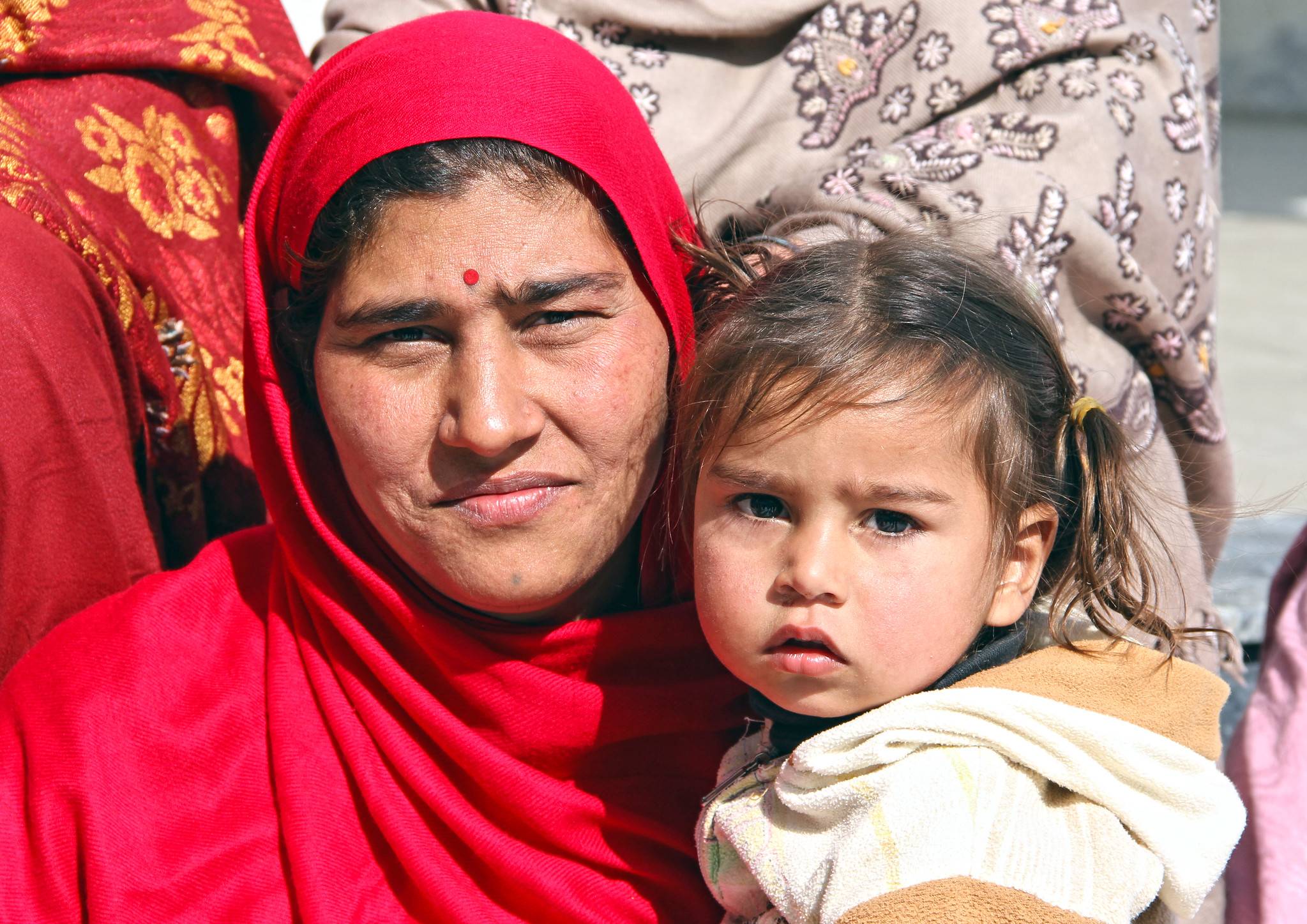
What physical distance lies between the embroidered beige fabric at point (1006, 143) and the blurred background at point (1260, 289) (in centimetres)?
31

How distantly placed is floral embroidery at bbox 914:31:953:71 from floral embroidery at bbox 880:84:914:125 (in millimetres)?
53

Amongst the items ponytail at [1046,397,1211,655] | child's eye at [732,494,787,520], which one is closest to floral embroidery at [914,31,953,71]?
ponytail at [1046,397,1211,655]

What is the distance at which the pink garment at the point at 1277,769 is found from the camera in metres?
2.17

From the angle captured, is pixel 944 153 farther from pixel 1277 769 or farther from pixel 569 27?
pixel 1277 769

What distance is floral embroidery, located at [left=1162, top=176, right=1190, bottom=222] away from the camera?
8.61 ft

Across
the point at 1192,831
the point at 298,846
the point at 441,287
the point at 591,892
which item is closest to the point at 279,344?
the point at 441,287

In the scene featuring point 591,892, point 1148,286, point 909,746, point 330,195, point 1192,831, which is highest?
point 330,195

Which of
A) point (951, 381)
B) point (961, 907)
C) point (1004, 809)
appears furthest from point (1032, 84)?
point (961, 907)

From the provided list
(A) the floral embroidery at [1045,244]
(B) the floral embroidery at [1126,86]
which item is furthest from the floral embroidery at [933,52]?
(A) the floral embroidery at [1045,244]

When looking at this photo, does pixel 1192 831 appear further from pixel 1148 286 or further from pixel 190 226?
pixel 190 226

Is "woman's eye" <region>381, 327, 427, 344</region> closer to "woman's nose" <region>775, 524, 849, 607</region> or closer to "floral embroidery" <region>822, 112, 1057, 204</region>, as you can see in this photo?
"woman's nose" <region>775, 524, 849, 607</region>

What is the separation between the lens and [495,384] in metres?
1.71

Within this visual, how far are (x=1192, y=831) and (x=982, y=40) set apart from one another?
1610 mm

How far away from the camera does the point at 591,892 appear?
188cm
